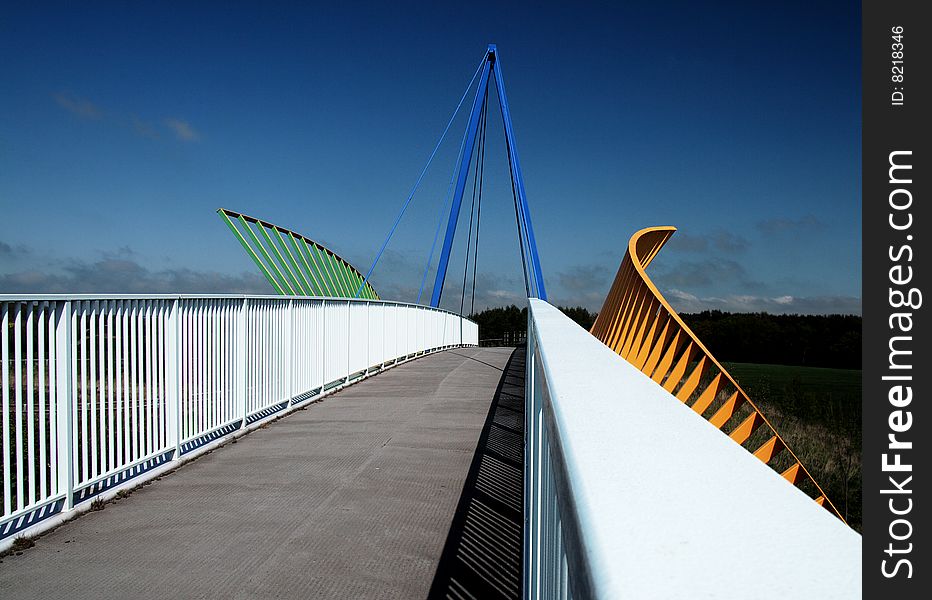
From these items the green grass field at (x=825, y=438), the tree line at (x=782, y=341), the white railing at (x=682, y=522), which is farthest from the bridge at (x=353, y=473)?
the tree line at (x=782, y=341)

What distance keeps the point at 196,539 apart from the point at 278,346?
4580 mm

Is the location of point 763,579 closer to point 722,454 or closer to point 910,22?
point 722,454

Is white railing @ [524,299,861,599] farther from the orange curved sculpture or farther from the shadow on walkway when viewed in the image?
the orange curved sculpture

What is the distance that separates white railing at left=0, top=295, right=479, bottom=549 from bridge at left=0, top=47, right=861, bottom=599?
0.02 metres

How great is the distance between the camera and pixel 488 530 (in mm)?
4594

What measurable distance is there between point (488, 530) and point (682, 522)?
3.99 meters

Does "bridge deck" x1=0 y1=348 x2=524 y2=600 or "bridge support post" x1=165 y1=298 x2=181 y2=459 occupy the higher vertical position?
"bridge support post" x1=165 y1=298 x2=181 y2=459

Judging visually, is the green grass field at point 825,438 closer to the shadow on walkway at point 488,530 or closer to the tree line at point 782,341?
the shadow on walkway at point 488,530

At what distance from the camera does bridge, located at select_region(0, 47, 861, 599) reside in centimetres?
79

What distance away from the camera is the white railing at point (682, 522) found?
661 millimetres

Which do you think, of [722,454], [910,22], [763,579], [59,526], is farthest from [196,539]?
[910,22]

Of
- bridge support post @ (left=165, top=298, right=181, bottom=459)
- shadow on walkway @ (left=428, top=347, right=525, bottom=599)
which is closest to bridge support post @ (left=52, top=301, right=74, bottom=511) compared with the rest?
bridge support post @ (left=165, top=298, right=181, bottom=459)

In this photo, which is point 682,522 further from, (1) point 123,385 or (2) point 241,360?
(2) point 241,360

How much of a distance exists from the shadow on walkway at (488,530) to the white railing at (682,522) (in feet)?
8.81
